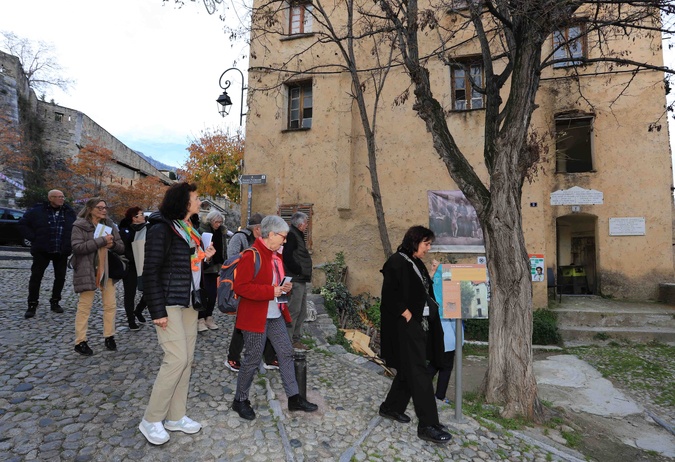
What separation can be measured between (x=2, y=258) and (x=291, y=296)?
43.2 feet

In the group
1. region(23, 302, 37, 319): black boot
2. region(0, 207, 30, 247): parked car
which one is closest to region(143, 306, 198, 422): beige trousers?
region(23, 302, 37, 319): black boot

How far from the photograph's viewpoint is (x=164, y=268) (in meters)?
3.03

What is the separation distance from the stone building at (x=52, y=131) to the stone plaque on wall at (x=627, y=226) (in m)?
30.2

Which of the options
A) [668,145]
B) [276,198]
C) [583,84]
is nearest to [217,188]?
[276,198]

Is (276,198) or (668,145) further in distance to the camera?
(276,198)

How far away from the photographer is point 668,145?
33.9 feet

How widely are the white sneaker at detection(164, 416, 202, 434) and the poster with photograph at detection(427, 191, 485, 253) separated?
802 cm

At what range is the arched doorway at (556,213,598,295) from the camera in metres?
12.1

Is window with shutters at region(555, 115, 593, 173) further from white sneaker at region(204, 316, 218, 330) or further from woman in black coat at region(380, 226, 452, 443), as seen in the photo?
white sneaker at region(204, 316, 218, 330)

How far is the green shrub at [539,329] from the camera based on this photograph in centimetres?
868

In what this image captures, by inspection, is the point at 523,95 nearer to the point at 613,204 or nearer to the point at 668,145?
the point at 613,204

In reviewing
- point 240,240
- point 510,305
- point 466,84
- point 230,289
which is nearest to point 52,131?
point 466,84

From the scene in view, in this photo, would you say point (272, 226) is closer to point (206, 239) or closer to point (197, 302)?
point (206, 239)

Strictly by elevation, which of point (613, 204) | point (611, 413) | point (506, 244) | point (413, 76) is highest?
point (413, 76)
